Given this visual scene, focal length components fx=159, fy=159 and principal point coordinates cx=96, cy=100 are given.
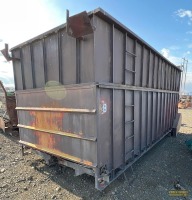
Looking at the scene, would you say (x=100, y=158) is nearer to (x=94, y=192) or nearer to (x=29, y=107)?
(x=94, y=192)

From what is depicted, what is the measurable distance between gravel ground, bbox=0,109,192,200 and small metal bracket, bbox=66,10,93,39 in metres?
3.46

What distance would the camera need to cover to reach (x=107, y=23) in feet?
10.8

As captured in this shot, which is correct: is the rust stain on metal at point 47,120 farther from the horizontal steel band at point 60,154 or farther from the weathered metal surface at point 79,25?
the weathered metal surface at point 79,25

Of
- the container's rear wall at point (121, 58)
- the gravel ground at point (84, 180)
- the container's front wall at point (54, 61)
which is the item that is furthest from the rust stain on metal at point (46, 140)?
the container's rear wall at point (121, 58)

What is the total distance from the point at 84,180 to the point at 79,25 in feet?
12.0

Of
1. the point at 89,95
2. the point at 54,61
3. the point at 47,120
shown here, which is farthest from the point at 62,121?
the point at 54,61

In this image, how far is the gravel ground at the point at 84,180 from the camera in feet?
11.8

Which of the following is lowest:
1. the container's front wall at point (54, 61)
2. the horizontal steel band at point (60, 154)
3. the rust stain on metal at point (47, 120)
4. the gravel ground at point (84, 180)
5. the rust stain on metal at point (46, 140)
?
the gravel ground at point (84, 180)

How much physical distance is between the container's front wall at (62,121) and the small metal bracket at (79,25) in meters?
1.05

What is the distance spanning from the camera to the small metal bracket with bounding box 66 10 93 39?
2.80 metres

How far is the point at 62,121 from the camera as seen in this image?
3.80 m

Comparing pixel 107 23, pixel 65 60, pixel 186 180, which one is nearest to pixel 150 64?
pixel 107 23

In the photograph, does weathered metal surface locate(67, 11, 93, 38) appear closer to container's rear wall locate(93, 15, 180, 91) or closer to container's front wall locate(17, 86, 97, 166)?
container's rear wall locate(93, 15, 180, 91)

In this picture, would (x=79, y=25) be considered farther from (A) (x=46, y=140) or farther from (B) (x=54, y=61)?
(A) (x=46, y=140)
